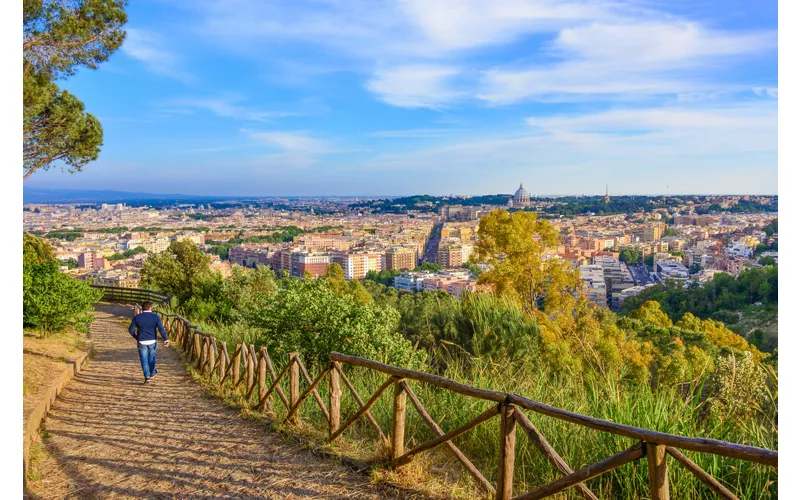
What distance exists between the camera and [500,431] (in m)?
2.89

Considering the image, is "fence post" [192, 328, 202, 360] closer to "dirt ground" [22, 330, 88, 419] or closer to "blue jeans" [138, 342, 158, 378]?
"blue jeans" [138, 342, 158, 378]

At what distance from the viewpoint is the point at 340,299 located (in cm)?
654

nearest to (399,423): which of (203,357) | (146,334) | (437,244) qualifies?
(146,334)

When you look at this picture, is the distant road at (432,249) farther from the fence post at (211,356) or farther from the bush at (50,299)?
the fence post at (211,356)

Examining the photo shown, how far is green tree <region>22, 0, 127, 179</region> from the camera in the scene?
7.64m

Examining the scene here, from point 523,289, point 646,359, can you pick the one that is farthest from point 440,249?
point 646,359

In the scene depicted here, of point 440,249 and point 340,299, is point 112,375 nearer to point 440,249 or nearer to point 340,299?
point 340,299

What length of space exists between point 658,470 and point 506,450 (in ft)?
2.55

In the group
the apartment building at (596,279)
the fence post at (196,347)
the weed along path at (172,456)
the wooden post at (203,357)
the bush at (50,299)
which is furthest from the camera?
the apartment building at (596,279)

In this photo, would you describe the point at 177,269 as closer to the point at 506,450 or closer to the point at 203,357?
the point at 203,357

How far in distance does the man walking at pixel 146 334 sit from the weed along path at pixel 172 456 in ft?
1.82

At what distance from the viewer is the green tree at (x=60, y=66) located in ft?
25.1

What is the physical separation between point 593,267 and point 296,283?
90.1ft

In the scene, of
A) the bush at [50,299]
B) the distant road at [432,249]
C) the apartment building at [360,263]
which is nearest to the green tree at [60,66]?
the bush at [50,299]
